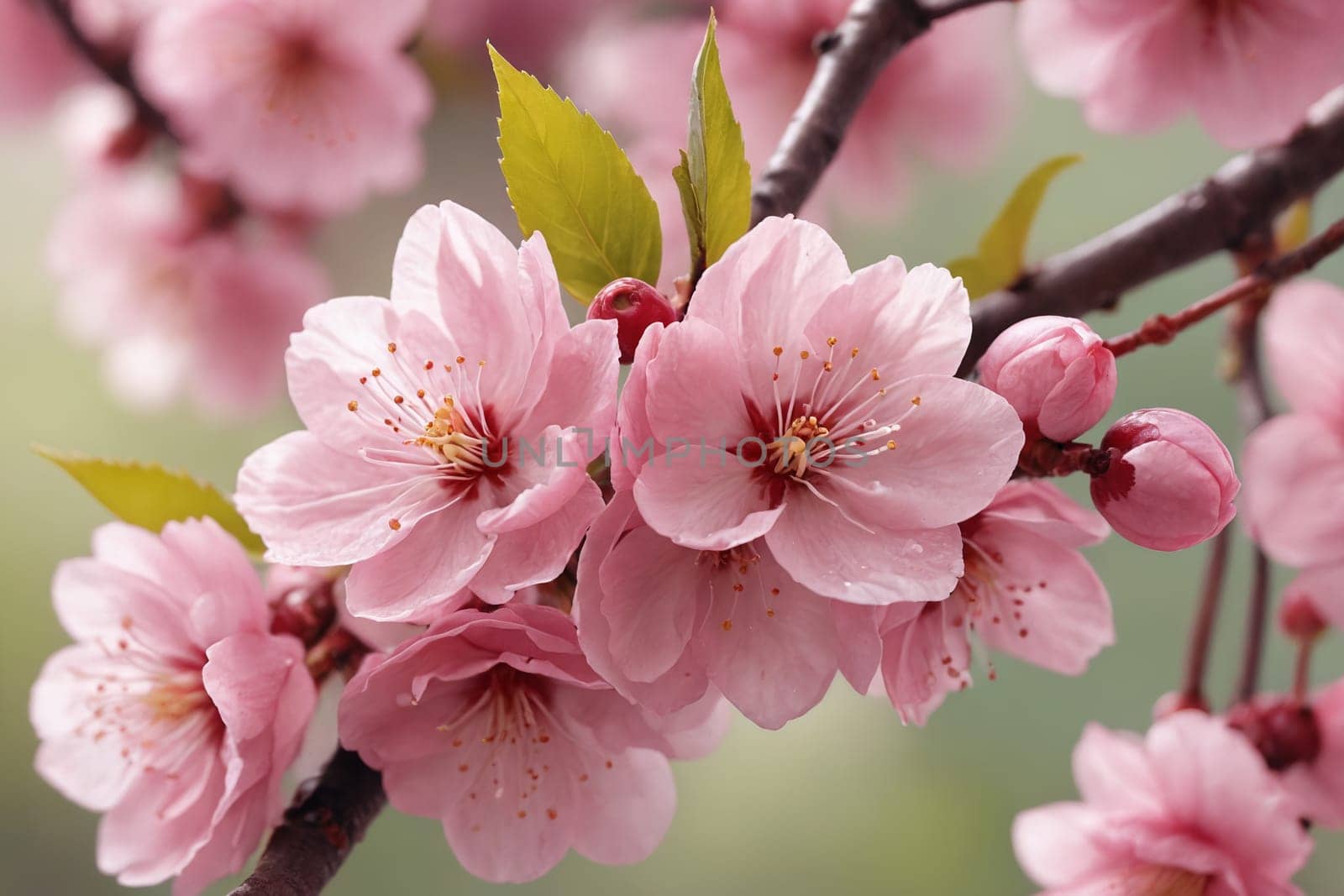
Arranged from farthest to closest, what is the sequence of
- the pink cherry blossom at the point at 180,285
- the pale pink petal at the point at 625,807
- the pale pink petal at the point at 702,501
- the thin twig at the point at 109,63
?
the pink cherry blossom at the point at 180,285, the thin twig at the point at 109,63, the pale pink petal at the point at 625,807, the pale pink petal at the point at 702,501

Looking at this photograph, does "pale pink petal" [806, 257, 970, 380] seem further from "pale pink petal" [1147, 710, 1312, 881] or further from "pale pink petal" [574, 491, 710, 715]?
"pale pink petal" [1147, 710, 1312, 881]

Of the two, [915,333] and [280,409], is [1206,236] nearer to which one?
[915,333]

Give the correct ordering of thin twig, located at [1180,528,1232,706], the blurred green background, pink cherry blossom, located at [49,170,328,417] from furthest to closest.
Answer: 1. the blurred green background
2. pink cherry blossom, located at [49,170,328,417]
3. thin twig, located at [1180,528,1232,706]

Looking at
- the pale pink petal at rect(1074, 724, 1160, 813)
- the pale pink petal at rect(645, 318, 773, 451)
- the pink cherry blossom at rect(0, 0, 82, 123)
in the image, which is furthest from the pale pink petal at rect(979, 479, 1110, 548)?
the pink cherry blossom at rect(0, 0, 82, 123)

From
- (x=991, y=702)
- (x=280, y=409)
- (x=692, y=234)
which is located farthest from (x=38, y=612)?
(x=692, y=234)

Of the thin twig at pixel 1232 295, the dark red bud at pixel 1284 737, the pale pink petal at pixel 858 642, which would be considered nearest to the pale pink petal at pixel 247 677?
the pale pink petal at pixel 858 642

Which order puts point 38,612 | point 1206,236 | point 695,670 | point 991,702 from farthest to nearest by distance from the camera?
1. point 38,612
2. point 991,702
3. point 1206,236
4. point 695,670

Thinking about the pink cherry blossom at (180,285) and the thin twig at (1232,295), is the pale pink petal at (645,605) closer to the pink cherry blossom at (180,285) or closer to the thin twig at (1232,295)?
the thin twig at (1232,295)
